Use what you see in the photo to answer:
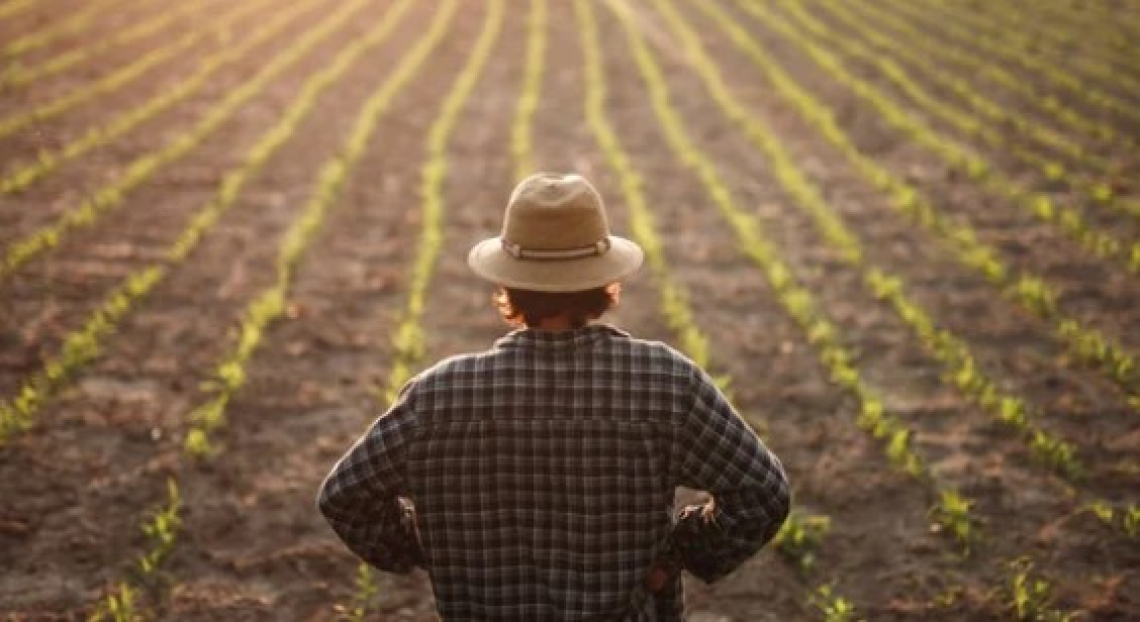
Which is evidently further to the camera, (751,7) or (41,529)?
(751,7)

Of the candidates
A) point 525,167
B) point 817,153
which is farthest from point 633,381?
point 817,153

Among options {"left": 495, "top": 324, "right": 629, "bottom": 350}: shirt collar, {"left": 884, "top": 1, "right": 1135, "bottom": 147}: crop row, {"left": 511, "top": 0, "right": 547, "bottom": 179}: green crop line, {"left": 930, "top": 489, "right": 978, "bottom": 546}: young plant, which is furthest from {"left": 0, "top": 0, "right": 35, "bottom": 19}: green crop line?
{"left": 495, "top": 324, "right": 629, "bottom": 350}: shirt collar

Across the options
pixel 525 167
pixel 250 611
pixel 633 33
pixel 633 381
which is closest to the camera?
pixel 633 381

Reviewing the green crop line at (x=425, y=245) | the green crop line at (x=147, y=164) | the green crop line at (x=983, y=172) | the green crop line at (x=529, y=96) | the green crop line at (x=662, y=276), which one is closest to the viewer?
the green crop line at (x=425, y=245)

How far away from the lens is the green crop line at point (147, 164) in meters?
8.15

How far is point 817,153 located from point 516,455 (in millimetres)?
9308

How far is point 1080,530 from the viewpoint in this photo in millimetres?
4984

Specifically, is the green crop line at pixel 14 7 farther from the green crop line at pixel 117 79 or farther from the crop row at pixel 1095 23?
the crop row at pixel 1095 23

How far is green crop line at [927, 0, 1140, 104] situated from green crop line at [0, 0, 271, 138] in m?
11.4

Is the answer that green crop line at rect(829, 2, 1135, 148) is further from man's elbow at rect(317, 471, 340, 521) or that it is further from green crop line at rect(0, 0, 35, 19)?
green crop line at rect(0, 0, 35, 19)

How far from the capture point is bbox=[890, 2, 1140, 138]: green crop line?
12.5m

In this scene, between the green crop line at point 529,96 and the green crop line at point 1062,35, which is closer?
the green crop line at point 529,96

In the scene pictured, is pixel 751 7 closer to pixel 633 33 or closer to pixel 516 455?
pixel 633 33

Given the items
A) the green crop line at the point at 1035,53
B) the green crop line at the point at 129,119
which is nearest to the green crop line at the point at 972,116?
the green crop line at the point at 1035,53
